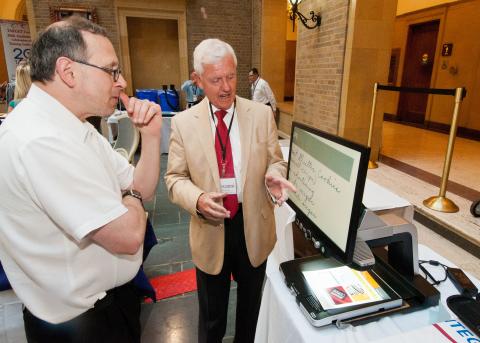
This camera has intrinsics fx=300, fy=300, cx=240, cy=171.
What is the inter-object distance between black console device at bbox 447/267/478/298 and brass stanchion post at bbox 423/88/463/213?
195 cm

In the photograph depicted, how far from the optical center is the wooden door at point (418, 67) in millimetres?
7614

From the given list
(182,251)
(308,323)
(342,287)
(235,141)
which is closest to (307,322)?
(308,323)

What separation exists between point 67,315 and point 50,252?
0.24 meters

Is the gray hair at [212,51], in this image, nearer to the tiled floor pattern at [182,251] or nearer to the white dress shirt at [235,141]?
the white dress shirt at [235,141]

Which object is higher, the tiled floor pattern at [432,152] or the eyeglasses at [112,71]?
the eyeglasses at [112,71]

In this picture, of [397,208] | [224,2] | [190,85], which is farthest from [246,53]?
[397,208]

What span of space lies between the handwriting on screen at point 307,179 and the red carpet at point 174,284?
1577 millimetres

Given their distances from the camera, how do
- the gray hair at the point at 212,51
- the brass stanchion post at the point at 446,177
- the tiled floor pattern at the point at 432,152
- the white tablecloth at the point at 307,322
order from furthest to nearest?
the tiled floor pattern at the point at 432,152, the brass stanchion post at the point at 446,177, the gray hair at the point at 212,51, the white tablecloth at the point at 307,322

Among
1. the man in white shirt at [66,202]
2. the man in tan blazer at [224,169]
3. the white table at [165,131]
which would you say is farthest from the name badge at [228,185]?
the white table at [165,131]

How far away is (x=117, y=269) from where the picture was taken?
1.01m

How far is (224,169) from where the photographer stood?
140cm

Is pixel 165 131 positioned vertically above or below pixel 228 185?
below

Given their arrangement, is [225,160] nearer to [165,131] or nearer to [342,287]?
[342,287]

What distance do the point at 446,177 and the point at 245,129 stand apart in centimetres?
239
